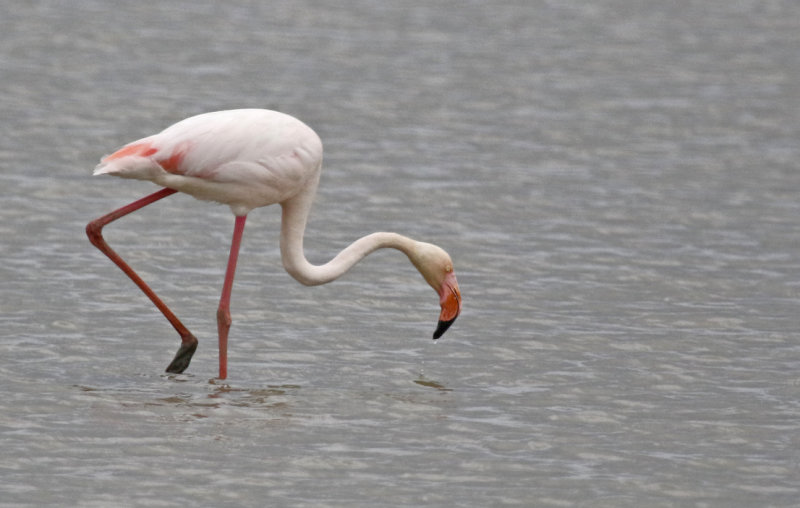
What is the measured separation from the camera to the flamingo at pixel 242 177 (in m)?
9.38

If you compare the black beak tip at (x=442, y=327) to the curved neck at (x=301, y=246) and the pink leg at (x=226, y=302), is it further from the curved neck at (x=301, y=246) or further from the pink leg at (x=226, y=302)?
the pink leg at (x=226, y=302)

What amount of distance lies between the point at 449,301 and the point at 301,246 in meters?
0.93

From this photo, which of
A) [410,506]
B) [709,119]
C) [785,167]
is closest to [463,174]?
[785,167]

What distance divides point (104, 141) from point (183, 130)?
6.94m

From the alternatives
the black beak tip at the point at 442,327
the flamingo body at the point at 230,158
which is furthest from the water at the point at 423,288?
the flamingo body at the point at 230,158

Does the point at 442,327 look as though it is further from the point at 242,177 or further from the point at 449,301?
the point at 242,177

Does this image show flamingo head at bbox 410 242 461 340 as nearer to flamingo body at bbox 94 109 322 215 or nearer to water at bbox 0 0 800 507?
water at bbox 0 0 800 507

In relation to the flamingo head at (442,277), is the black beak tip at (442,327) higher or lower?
lower

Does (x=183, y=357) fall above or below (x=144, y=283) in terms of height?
below

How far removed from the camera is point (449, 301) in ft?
32.3

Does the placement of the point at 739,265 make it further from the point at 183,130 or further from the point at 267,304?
the point at 183,130

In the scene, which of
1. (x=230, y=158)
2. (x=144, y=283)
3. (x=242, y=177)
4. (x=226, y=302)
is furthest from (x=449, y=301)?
(x=144, y=283)

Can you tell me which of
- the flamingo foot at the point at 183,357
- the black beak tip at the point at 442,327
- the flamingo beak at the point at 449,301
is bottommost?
the flamingo foot at the point at 183,357

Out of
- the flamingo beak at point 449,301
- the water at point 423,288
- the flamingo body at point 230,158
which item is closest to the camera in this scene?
the water at point 423,288
